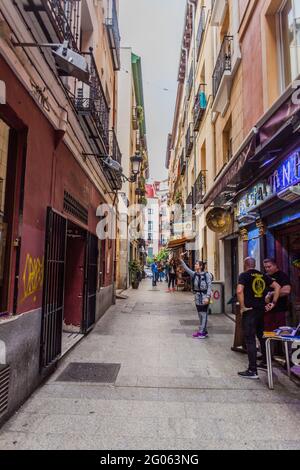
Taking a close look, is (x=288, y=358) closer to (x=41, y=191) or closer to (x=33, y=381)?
(x=33, y=381)

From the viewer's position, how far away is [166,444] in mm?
3236

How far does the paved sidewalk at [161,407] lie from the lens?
332cm

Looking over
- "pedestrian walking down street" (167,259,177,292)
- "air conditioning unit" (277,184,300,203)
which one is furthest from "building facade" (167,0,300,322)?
"pedestrian walking down street" (167,259,177,292)

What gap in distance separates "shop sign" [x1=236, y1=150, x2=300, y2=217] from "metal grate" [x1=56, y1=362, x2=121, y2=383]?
3914mm

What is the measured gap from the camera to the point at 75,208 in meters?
7.36

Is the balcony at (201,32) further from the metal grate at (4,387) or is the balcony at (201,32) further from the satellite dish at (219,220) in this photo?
the metal grate at (4,387)

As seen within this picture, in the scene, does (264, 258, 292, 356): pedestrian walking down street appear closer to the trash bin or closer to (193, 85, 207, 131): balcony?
the trash bin

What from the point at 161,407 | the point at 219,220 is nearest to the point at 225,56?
the point at 219,220

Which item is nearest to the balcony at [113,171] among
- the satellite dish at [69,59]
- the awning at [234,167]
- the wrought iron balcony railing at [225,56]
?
the awning at [234,167]

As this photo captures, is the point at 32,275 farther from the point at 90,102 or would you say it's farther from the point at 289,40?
the point at 289,40

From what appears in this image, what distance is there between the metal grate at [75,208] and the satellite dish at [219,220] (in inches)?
148

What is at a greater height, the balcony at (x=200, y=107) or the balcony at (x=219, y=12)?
the balcony at (x=219, y=12)

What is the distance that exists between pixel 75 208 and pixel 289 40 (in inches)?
213
